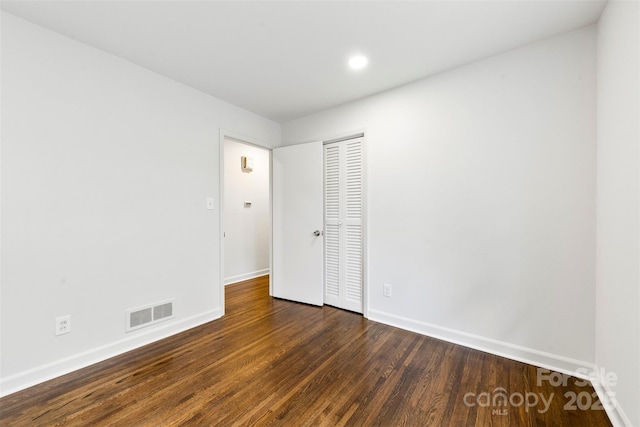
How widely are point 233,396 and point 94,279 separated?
1.41 meters

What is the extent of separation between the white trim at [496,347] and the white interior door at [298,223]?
0.99m

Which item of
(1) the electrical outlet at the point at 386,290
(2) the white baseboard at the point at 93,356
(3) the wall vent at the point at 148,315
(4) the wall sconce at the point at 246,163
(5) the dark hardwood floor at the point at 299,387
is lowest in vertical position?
(5) the dark hardwood floor at the point at 299,387

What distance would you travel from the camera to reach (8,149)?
1.66 m

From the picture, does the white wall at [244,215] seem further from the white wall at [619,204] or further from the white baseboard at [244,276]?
the white wall at [619,204]

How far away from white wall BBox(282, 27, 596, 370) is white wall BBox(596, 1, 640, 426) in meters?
0.14

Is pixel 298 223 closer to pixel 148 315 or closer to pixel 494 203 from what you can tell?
pixel 148 315

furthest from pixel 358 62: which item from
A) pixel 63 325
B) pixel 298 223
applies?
pixel 63 325

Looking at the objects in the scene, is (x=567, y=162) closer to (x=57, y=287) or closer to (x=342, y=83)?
(x=342, y=83)

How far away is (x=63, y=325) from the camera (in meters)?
1.87

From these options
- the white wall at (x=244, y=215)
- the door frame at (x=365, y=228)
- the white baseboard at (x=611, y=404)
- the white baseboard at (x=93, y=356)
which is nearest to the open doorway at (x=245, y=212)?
the white wall at (x=244, y=215)

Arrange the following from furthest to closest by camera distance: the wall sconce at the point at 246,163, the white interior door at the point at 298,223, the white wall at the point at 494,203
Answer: the wall sconce at the point at 246,163 → the white interior door at the point at 298,223 → the white wall at the point at 494,203

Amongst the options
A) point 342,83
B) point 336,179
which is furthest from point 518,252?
point 342,83

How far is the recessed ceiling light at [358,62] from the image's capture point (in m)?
2.14

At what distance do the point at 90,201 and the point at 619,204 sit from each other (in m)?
3.42
